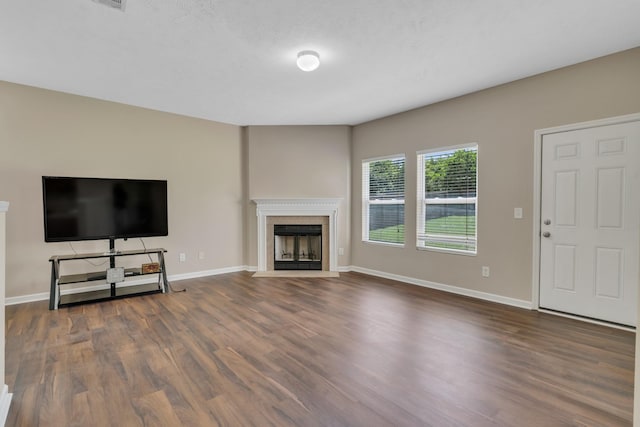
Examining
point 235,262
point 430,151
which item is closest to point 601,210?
point 430,151

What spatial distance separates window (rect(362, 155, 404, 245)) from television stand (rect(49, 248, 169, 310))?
3.29 meters

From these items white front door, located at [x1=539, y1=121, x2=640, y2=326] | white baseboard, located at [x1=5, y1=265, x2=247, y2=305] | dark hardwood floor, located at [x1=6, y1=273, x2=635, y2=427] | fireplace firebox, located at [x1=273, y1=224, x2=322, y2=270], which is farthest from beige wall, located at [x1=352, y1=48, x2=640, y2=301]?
white baseboard, located at [x1=5, y1=265, x2=247, y2=305]

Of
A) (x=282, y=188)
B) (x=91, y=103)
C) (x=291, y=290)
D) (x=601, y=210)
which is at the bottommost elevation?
(x=291, y=290)

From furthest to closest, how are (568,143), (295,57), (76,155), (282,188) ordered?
(282,188) → (76,155) → (568,143) → (295,57)

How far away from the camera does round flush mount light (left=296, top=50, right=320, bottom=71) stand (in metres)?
2.86

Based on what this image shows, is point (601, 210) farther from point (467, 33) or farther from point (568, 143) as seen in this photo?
point (467, 33)

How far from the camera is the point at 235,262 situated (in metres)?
5.51

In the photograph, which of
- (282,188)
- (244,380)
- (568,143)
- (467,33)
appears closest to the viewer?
(244,380)

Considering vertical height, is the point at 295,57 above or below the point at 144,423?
above

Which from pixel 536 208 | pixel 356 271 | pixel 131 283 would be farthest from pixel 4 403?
pixel 536 208

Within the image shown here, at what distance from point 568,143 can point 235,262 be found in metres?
4.98

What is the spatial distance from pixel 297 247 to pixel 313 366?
3.46 meters

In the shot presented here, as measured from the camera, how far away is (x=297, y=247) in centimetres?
564

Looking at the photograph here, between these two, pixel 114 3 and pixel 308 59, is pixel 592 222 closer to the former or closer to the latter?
pixel 308 59
